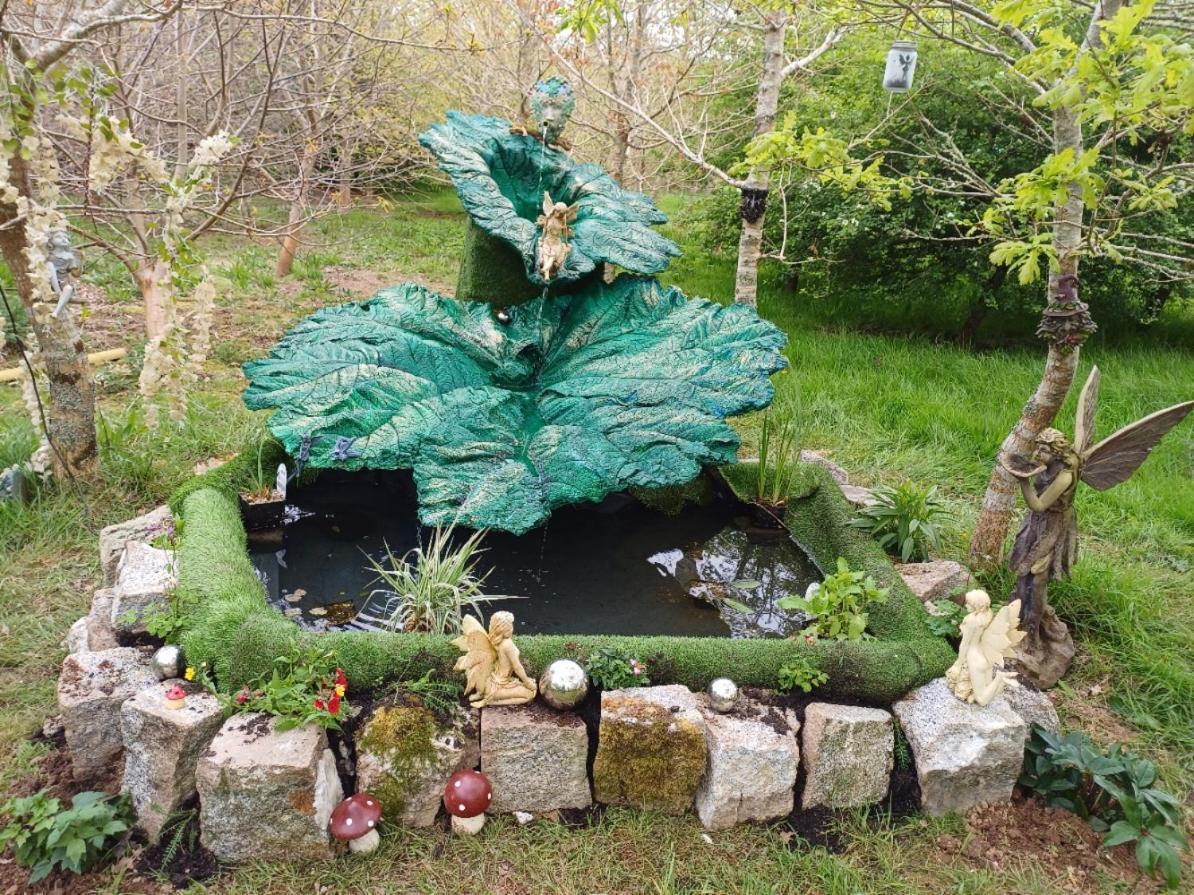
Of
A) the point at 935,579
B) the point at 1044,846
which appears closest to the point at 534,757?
the point at 1044,846

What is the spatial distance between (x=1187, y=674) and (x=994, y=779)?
44.8 inches

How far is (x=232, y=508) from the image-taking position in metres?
3.41

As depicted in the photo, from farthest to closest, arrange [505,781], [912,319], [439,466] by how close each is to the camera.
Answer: [912,319], [439,466], [505,781]

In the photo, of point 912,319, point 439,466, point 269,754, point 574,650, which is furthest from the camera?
point 912,319

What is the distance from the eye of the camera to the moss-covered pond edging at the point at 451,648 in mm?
2584

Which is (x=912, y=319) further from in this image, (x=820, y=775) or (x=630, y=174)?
(x=820, y=775)

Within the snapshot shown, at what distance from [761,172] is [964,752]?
3799mm

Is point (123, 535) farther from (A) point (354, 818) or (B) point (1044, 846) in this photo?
(B) point (1044, 846)

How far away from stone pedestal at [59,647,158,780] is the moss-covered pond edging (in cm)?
21

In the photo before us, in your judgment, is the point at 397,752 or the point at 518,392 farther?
the point at 518,392

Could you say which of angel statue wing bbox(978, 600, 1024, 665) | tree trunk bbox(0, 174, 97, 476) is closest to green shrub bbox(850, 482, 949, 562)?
angel statue wing bbox(978, 600, 1024, 665)

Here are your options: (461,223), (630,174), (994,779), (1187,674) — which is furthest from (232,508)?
(461,223)

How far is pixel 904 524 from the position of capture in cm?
358

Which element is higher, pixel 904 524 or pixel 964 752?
pixel 904 524
